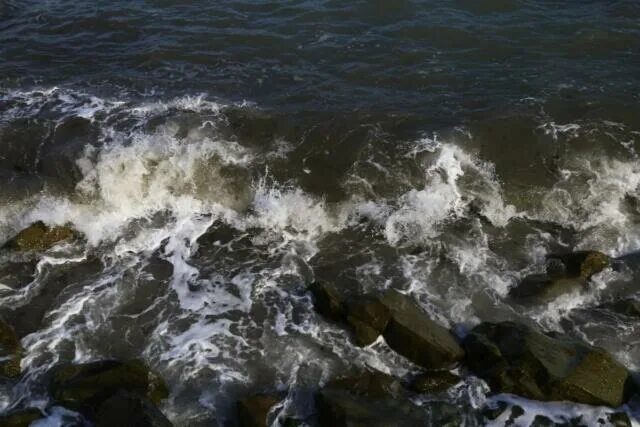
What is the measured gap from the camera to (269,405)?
9.77 metres

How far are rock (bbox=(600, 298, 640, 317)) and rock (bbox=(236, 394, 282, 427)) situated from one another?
7.24m

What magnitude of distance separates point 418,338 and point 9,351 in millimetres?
7682

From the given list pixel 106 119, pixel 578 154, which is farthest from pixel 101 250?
pixel 578 154

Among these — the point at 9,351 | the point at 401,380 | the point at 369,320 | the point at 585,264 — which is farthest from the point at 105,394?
the point at 585,264

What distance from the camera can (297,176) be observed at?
48.8ft

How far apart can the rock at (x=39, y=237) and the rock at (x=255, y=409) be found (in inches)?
257

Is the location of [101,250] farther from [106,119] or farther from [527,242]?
[527,242]

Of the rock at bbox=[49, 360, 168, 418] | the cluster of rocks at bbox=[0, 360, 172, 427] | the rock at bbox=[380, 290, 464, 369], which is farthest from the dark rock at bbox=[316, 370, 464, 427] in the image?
the rock at bbox=[49, 360, 168, 418]

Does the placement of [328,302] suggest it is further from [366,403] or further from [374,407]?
[374,407]

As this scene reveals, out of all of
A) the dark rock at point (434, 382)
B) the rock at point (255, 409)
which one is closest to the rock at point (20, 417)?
the rock at point (255, 409)

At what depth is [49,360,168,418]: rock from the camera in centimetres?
966

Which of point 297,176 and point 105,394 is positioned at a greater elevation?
point 297,176

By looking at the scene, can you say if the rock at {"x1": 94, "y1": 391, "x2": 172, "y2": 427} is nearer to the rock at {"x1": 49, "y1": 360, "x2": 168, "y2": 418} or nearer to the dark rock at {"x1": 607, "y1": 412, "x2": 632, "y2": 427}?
the rock at {"x1": 49, "y1": 360, "x2": 168, "y2": 418}

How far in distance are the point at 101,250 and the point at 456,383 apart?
8416mm
